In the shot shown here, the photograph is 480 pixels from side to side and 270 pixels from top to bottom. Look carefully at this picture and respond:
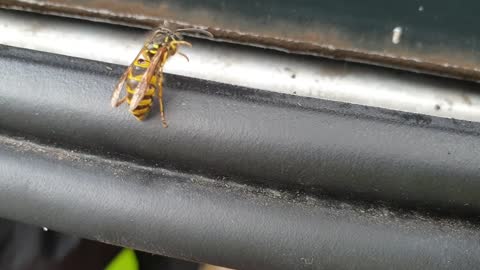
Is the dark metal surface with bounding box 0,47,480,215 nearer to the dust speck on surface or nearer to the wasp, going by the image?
A: the wasp

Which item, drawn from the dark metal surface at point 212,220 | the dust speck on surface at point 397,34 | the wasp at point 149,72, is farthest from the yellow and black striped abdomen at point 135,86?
the dust speck on surface at point 397,34

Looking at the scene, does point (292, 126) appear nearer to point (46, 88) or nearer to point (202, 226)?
point (202, 226)

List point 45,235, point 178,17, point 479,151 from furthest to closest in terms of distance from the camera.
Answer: point 45,235 < point 178,17 < point 479,151

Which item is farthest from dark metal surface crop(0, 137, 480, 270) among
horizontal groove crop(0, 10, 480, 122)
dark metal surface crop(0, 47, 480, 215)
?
horizontal groove crop(0, 10, 480, 122)

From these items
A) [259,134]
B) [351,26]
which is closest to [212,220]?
[259,134]

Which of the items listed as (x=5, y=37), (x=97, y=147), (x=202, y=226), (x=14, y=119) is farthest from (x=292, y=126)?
(x=5, y=37)

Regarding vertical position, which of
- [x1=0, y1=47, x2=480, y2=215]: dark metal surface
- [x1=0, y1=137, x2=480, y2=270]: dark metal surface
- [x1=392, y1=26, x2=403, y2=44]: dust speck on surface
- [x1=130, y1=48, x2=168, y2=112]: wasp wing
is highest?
[x1=392, y1=26, x2=403, y2=44]: dust speck on surface
